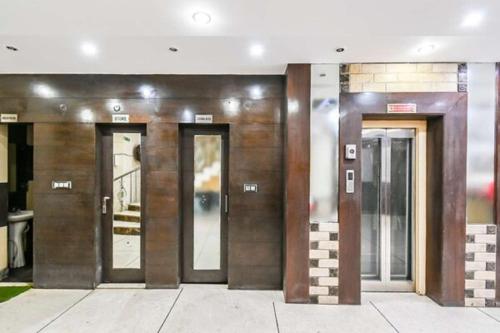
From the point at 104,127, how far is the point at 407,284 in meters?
4.42

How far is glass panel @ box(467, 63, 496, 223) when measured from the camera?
3.29 metres

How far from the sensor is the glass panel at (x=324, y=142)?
131 inches

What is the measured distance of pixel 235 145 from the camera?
12.2ft

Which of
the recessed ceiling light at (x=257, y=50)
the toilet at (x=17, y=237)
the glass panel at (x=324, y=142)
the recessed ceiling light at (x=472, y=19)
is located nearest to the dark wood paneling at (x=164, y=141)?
the glass panel at (x=324, y=142)

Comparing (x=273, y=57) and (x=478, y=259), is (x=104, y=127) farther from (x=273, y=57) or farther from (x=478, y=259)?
(x=478, y=259)

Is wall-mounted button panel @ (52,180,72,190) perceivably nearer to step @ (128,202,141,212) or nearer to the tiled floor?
step @ (128,202,141,212)

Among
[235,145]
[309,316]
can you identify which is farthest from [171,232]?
[309,316]

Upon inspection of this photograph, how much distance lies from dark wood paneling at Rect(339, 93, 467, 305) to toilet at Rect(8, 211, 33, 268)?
15.0 feet

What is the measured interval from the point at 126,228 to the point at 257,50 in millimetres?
2832

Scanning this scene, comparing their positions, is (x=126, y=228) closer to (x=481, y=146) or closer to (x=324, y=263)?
(x=324, y=263)

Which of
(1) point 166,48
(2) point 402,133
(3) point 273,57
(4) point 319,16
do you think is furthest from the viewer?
(2) point 402,133

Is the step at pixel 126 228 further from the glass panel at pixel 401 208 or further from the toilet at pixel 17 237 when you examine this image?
the glass panel at pixel 401 208

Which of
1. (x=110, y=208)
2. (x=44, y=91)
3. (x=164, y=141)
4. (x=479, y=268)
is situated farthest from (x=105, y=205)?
(x=479, y=268)

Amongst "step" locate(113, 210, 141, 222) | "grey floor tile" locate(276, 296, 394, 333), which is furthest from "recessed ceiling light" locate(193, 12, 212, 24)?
"grey floor tile" locate(276, 296, 394, 333)
